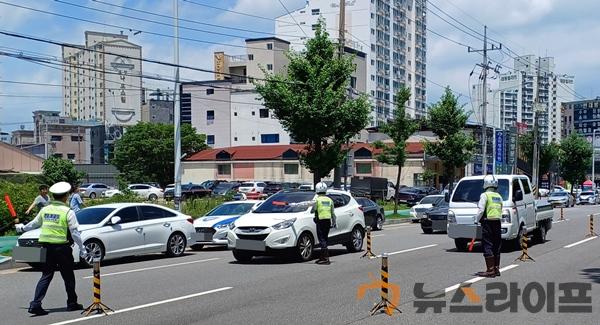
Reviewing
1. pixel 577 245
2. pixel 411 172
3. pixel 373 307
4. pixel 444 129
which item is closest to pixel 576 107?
pixel 411 172

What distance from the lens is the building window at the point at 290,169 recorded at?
70188mm

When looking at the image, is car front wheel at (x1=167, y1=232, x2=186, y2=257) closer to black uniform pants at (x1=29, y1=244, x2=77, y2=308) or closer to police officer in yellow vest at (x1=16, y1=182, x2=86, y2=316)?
police officer in yellow vest at (x1=16, y1=182, x2=86, y2=316)

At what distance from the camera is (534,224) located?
1964 centimetres

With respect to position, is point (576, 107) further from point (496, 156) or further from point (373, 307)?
point (373, 307)

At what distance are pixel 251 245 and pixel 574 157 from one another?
7065 centimetres

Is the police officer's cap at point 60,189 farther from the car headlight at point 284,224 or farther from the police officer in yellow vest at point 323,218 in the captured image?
the police officer in yellow vest at point 323,218

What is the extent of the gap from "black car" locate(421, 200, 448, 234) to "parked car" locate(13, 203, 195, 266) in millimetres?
10224

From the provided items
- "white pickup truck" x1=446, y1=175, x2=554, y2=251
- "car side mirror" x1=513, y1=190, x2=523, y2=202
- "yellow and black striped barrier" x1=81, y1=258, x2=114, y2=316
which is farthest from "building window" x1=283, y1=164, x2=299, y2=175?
"yellow and black striped barrier" x1=81, y1=258, x2=114, y2=316

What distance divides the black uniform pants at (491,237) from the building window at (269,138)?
84.0 metres

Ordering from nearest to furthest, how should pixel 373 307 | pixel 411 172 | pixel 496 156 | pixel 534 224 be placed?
Result: pixel 373 307, pixel 534 224, pixel 496 156, pixel 411 172

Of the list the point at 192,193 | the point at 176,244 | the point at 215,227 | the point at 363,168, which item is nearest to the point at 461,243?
the point at 215,227

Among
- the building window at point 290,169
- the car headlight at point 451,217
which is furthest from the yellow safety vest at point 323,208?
the building window at point 290,169

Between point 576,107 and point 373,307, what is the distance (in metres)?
147

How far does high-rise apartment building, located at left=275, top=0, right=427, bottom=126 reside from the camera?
114750 millimetres
